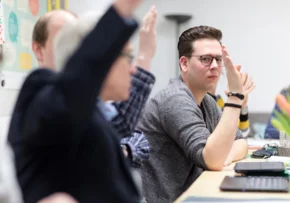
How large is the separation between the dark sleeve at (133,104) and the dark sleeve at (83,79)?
0.57 m

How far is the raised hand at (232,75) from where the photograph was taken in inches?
66.6

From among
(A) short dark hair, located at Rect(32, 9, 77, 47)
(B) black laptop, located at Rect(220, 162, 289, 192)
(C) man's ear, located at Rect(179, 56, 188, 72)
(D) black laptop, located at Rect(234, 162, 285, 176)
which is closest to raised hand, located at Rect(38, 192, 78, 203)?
(A) short dark hair, located at Rect(32, 9, 77, 47)

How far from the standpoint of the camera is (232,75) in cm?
172

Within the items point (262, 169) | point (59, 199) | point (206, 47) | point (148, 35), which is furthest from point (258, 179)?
point (59, 199)

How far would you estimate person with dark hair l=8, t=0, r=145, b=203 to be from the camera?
63 centimetres

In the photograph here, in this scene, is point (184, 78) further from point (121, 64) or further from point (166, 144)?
point (121, 64)

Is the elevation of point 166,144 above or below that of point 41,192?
below

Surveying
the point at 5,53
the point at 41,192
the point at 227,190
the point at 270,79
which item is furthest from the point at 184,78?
the point at 270,79

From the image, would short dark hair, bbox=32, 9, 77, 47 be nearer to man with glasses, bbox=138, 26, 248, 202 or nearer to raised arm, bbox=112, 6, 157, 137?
raised arm, bbox=112, 6, 157, 137

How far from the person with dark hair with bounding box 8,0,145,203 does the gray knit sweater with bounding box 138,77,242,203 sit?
0.94m

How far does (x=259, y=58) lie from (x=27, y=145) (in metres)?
4.37

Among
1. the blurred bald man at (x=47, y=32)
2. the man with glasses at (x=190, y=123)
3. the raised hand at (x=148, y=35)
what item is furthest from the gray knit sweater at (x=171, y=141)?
the blurred bald man at (x=47, y=32)

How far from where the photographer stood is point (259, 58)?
4.80m

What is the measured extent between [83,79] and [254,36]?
4.44 m
